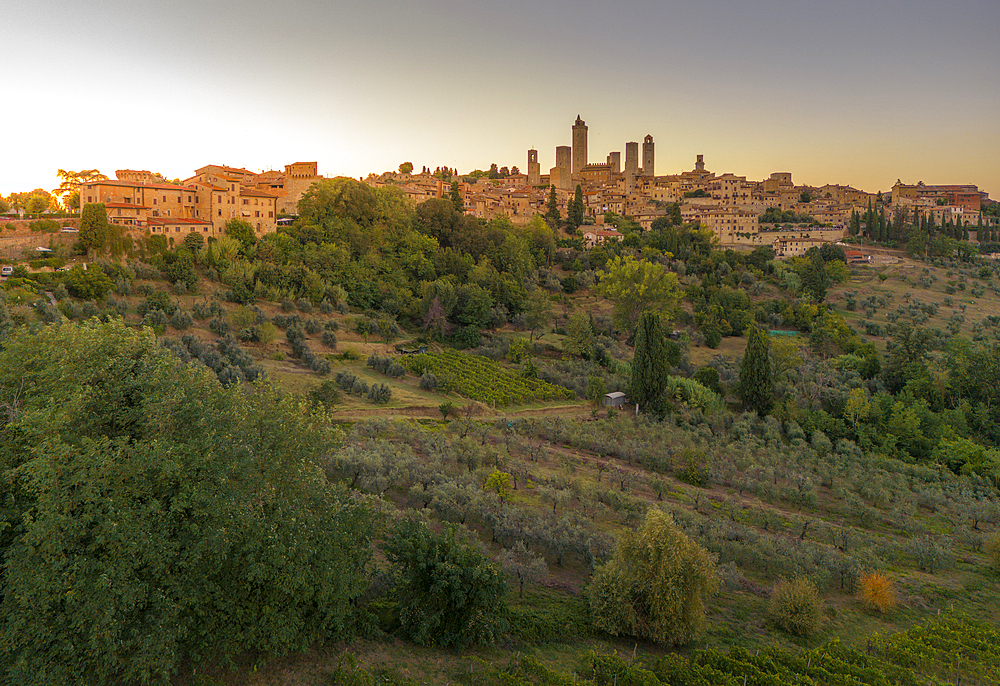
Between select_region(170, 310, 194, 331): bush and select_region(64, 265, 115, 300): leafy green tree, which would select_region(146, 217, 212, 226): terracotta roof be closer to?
select_region(64, 265, 115, 300): leafy green tree

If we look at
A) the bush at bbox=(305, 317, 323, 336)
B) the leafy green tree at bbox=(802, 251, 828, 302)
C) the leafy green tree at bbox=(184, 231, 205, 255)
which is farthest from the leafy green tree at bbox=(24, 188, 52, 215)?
the leafy green tree at bbox=(802, 251, 828, 302)

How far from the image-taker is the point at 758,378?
30.6m

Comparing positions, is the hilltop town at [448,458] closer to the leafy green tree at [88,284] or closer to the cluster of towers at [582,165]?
the leafy green tree at [88,284]

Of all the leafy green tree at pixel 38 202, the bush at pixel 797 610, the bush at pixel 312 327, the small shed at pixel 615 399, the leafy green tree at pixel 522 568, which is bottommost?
the bush at pixel 797 610

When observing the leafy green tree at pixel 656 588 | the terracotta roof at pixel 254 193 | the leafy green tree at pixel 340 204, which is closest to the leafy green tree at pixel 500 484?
the leafy green tree at pixel 656 588

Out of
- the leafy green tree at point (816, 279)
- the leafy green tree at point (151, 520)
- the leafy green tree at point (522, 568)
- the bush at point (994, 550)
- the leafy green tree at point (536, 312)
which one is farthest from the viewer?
the leafy green tree at point (816, 279)

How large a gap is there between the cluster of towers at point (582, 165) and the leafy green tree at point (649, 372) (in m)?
86.9

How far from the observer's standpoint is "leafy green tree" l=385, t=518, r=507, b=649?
10820mm

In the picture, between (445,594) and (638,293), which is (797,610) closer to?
(445,594)

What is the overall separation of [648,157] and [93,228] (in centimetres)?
10470

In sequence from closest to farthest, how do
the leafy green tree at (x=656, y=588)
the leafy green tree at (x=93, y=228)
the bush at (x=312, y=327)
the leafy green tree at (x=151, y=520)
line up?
1. the leafy green tree at (x=151, y=520)
2. the leafy green tree at (x=656, y=588)
3. the leafy green tree at (x=93, y=228)
4. the bush at (x=312, y=327)

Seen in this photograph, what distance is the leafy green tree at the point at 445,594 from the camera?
10820 mm

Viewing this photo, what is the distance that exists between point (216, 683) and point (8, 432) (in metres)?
4.97

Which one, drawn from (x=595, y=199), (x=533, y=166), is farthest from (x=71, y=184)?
(x=533, y=166)
